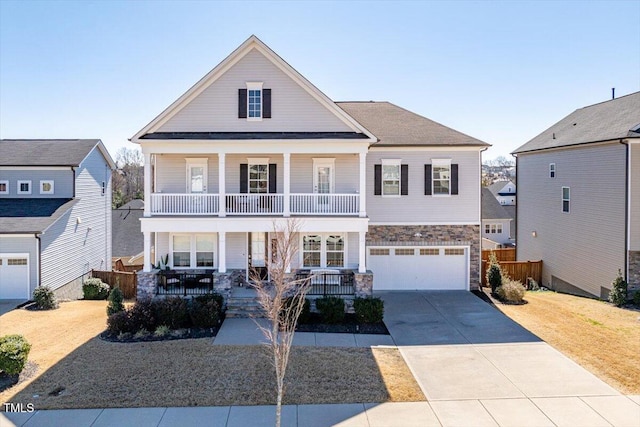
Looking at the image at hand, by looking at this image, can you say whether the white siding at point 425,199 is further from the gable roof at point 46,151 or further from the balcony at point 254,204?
the gable roof at point 46,151

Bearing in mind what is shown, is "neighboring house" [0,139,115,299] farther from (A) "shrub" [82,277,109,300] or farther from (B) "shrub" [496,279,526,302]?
Answer: (B) "shrub" [496,279,526,302]

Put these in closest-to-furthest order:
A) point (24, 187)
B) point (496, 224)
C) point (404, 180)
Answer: point (404, 180) < point (24, 187) < point (496, 224)

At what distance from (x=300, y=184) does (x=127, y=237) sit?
57.8 feet

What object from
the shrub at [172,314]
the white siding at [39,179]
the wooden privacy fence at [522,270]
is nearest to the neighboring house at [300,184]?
the shrub at [172,314]

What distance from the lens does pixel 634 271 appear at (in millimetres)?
17422

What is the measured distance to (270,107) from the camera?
57.2 ft

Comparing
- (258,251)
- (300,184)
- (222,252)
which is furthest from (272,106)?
(222,252)

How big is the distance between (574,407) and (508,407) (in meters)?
1.28

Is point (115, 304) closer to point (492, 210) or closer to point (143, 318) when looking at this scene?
point (143, 318)

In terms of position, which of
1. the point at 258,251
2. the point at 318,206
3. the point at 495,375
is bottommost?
the point at 495,375

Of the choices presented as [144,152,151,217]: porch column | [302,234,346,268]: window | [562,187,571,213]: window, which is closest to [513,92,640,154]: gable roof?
[562,187,571,213]: window

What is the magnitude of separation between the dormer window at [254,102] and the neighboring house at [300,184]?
4 cm

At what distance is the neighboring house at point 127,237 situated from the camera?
29359 millimetres

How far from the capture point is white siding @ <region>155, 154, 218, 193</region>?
718 inches
